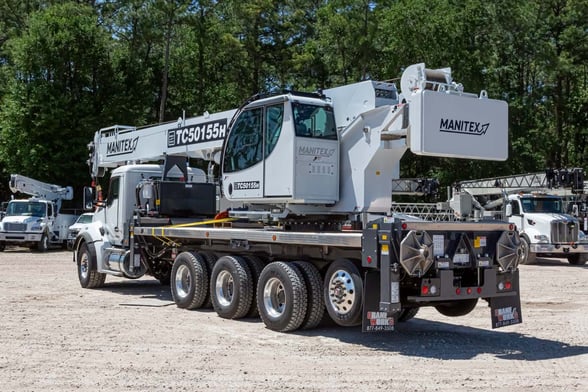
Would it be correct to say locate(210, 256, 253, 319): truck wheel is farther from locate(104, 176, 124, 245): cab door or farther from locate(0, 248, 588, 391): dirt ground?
locate(104, 176, 124, 245): cab door

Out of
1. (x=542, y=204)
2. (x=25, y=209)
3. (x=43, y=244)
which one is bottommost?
(x=43, y=244)

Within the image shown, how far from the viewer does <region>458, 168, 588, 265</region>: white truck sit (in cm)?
2594

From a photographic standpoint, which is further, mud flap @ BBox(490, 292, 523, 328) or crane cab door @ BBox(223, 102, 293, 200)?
Answer: crane cab door @ BBox(223, 102, 293, 200)

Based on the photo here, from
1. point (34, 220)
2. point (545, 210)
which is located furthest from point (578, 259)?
point (34, 220)

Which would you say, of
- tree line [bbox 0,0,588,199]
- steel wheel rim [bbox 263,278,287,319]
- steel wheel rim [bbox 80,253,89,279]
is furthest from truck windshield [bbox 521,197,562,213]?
steel wheel rim [bbox 263,278,287,319]

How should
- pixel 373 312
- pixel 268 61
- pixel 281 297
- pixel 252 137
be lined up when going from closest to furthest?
1. pixel 373 312
2. pixel 281 297
3. pixel 252 137
4. pixel 268 61

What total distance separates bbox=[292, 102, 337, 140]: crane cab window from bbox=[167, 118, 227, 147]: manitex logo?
2252 mm

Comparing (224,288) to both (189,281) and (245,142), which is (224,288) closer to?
(189,281)

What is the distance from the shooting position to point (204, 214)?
52.0 feet

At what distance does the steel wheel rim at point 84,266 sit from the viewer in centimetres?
1709

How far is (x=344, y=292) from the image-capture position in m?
9.80

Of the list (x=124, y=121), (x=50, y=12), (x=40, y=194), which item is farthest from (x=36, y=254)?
(x=50, y=12)

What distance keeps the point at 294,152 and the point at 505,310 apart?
3.74m

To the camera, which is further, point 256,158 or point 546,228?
point 546,228
